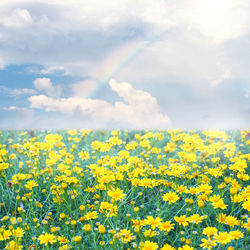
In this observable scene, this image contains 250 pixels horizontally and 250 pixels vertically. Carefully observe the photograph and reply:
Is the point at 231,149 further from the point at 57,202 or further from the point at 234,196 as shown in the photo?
the point at 57,202

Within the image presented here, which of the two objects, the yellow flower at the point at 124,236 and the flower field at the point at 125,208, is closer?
the yellow flower at the point at 124,236

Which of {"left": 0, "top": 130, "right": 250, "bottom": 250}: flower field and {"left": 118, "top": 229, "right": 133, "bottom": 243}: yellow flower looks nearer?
{"left": 118, "top": 229, "right": 133, "bottom": 243}: yellow flower

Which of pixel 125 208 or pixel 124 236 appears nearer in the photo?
pixel 124 236

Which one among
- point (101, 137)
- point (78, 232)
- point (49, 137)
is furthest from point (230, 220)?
point (101, 137)

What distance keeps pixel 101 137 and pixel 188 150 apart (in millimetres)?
2721

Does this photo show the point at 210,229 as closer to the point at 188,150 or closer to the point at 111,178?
the point at 111,178

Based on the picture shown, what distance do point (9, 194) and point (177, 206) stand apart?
184 cm

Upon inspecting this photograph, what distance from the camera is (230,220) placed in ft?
7.18

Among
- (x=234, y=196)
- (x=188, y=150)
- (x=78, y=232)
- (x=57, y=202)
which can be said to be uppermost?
(x=188, y=150)

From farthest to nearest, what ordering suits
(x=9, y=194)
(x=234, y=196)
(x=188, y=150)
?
(x=188, y=150) < (x=9, y=194) < (x=234, y=196)

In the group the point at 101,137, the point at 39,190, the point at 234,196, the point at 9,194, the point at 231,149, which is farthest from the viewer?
the point at 101,137

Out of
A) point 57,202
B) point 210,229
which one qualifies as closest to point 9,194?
point 57,202

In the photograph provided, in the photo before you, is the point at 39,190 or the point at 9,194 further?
the point at 39,190

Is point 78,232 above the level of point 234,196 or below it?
below
